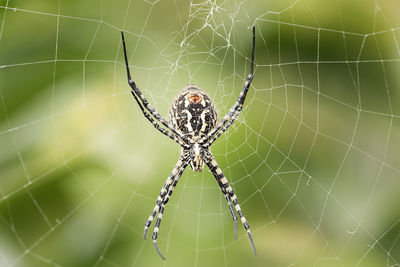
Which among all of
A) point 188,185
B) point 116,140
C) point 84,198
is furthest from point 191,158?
point 84,198

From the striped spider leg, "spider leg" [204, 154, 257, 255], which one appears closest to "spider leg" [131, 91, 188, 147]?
the striped spider leg

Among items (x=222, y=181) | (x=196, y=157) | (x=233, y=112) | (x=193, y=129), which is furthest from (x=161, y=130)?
(x=222, y=181)

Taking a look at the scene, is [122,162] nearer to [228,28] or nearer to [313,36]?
[228,28]

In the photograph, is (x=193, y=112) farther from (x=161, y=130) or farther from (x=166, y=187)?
(x=166, y=187)

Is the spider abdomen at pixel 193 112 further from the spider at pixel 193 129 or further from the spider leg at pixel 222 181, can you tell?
the spider leg at pixel 222 181

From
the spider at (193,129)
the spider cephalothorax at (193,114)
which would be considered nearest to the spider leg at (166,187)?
the spider at (193,129)

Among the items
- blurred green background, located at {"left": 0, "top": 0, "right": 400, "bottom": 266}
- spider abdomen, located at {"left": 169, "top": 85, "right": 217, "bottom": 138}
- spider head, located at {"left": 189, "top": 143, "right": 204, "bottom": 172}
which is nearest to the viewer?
blurred green background, located at {"left": 0, "top": 0, "right": 400, "bottom": 266}

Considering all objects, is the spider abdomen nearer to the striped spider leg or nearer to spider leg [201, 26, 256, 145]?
spider leg [201, 26, 256, 145]
